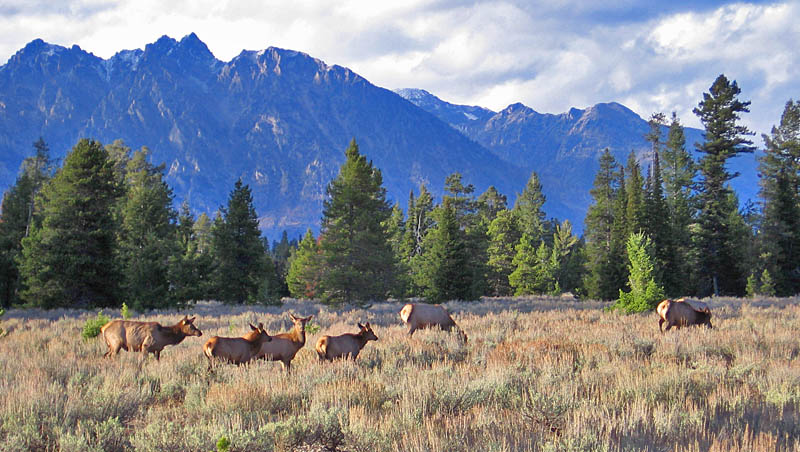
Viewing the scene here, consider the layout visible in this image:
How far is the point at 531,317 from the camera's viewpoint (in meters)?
17.6

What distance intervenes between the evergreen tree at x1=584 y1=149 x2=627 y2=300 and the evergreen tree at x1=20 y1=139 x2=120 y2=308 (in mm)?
30200

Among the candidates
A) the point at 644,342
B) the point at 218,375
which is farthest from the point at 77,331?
the point at 644,342

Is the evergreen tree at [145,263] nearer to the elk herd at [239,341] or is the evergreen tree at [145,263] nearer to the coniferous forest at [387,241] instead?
the coniferous forest at [387,241]

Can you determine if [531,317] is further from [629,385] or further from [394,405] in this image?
[394,405]

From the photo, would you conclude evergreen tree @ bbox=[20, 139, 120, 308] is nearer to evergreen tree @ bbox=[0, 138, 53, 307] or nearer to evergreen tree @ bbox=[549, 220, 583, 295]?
evergreen tree @ bbox=[0, 138, 53, 307]

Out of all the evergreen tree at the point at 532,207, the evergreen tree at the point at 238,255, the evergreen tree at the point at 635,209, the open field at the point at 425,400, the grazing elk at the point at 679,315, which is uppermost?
the evergreen tree at the point at 532,207

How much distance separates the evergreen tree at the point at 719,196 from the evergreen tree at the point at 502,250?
15.3m

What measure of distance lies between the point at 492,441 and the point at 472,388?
2.03 meters

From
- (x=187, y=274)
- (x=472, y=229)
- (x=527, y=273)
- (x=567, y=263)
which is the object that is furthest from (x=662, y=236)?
(x=187, y=274)

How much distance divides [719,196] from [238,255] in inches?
1436

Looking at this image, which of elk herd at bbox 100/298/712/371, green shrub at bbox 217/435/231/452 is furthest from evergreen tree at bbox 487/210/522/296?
green shrub at bbox 217/435/231/452

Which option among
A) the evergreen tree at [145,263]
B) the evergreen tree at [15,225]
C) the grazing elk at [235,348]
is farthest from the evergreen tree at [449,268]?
the grazing elk at [235,348]

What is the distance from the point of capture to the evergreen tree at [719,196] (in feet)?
121

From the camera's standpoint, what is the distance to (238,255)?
3031cm
